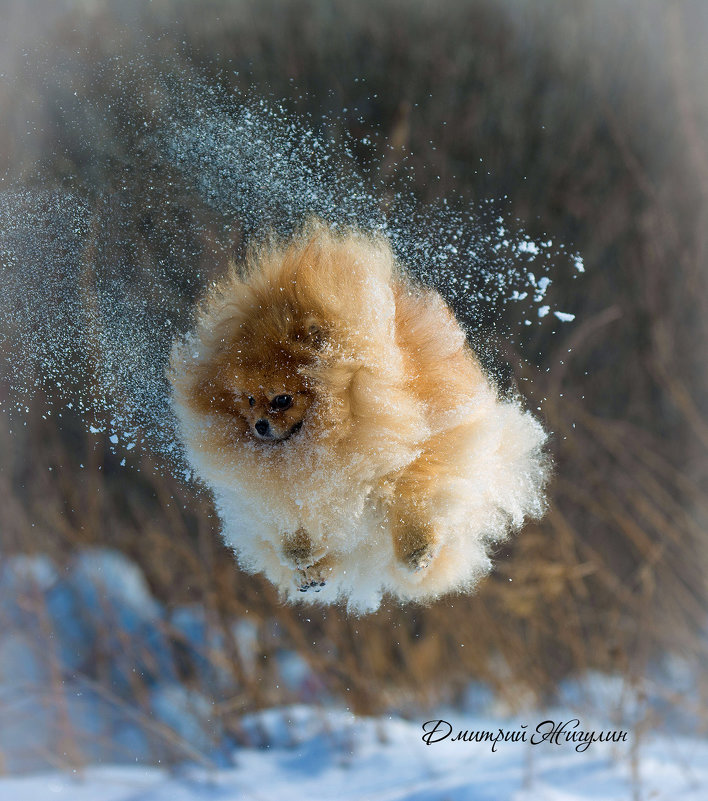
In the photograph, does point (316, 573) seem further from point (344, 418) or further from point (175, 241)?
point (175, 241)

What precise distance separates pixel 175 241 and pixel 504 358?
1.82 feet

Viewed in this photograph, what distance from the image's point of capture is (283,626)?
154 centimetres

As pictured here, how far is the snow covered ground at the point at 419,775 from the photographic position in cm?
123

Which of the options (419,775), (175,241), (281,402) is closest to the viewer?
(281,402)

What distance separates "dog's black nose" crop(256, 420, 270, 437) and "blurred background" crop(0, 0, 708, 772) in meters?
0.27

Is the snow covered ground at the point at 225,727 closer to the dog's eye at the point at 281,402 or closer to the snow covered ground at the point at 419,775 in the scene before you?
the snow covered ground at the point at 419,775

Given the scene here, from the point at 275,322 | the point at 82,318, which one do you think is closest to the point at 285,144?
the point at 275,322

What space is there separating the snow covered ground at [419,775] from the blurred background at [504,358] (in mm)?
62

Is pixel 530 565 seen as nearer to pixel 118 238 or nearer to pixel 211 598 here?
pixel 211 598

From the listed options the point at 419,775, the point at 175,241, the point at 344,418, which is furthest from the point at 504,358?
the point at 419,775

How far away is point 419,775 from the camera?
1269mm

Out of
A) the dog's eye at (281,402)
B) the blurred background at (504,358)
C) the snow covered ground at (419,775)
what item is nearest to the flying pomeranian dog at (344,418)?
the dog's eye at (281,402)

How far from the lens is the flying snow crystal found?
29.6 inches

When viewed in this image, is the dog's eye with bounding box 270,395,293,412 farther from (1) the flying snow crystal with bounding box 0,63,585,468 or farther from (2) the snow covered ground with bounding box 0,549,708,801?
(2) the snow covered ground with bounding box 0,549,708,801
